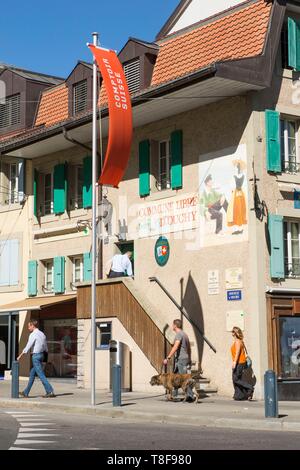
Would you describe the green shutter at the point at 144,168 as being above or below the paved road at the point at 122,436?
above

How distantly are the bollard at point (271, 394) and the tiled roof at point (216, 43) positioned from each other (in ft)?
25.7

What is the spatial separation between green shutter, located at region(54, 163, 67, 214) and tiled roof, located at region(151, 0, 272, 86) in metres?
4.82

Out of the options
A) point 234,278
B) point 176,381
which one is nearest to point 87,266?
point 234,278

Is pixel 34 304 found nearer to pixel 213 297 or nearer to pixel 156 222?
pixel 156 222

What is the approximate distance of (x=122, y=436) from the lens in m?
11.5

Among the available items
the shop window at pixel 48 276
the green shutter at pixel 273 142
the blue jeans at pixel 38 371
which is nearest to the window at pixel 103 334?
the blue jeans at pixel 38 371

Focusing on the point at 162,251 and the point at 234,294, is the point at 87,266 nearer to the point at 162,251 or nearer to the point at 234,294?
the point at 162,251

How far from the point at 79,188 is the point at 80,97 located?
286 cm

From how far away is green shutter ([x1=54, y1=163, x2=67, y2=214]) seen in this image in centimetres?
2514

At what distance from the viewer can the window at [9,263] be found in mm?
27266

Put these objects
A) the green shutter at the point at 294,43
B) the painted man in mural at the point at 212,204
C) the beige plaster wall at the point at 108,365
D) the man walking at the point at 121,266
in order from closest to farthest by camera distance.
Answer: the green shutter at the point at 294,43
the painted man in mural at the point at 212,204
the beige plaster wall at the point at 108,365
the man walking at the point at 121,266

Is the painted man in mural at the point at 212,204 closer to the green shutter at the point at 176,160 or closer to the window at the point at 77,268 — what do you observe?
the green shutter at the point at 176,160

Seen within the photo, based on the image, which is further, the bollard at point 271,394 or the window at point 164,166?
the window at point 164,166

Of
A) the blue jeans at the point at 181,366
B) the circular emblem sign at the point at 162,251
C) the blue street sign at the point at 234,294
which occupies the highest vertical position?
the circular emblem sign at the point at 162,251
